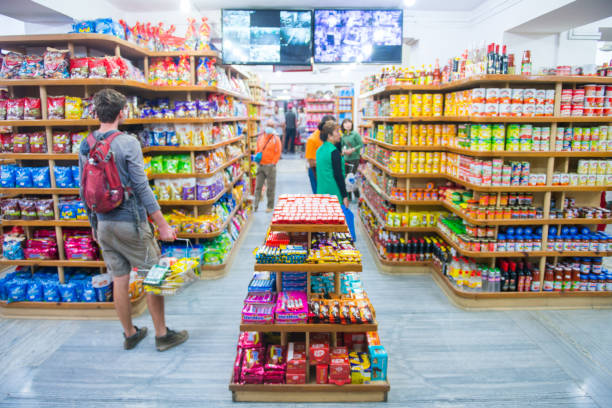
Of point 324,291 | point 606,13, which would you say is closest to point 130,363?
point 324,291

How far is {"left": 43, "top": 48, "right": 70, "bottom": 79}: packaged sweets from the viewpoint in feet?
13.0

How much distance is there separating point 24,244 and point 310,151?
15.1ft

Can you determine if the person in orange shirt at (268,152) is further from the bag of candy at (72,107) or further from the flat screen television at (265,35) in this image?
the bag of candy at (72,107)

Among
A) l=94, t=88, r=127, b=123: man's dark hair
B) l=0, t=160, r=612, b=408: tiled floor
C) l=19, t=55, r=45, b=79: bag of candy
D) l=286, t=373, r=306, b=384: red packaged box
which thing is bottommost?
→ l=0, t=160, r=612, b=408: tiled floor

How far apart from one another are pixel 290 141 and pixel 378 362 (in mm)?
17979

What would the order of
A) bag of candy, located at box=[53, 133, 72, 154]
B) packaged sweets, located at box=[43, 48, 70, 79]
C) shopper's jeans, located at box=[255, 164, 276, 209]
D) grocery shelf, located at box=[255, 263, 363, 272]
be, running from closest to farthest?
1. grocery shelf, located at box=[255, 263, 363, 272]
2. packaged sweets, located at box=[43, 48, 70, 79]
3. bag of candy, located at box=[53, 133, 72, 154]
4. shopper's jeans, located at box=[255, 164, 276, 209]

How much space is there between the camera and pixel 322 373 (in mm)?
3006

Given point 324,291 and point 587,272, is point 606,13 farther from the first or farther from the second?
point 324,291

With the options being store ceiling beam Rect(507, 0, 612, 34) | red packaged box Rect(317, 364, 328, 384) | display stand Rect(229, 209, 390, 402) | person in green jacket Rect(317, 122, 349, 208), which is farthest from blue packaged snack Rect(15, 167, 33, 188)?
store ceiling beam Rect(507, 0, 612, 34)

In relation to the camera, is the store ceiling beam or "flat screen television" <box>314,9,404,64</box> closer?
the store ceiling beam

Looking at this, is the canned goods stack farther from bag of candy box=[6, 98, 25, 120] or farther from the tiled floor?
bag of candy box=[6, 98, 25, 120]

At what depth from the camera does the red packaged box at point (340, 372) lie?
2.97m

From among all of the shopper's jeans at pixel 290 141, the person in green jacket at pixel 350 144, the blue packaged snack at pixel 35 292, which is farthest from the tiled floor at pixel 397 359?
the shopper's jeans at pixel 290 141

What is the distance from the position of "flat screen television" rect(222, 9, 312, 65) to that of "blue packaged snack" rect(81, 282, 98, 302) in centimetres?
329
